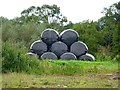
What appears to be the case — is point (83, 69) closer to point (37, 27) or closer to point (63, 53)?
point (63, 53)

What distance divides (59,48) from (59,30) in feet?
30.5

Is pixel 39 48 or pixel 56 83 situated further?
pixel 39 48

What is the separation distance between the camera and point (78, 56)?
45.8 ft

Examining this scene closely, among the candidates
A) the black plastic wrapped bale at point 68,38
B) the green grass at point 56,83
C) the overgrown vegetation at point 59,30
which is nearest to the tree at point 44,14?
the overgrown vegetation at point 59,30

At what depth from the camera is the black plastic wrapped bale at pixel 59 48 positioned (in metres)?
13.6

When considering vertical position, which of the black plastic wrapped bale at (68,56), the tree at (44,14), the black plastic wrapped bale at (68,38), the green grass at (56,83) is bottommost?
the green grass at (56,83)

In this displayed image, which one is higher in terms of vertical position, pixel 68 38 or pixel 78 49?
pixel 68 38

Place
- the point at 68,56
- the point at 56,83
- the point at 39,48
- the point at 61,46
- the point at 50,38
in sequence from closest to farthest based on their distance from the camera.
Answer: the point at 56,83, the point at 68,56, the point at 61,46, the point at 39,48, the point at 50,38

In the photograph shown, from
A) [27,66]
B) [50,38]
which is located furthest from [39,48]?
[27,66]

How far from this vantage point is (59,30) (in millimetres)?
22875

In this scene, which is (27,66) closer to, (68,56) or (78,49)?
(68,56)

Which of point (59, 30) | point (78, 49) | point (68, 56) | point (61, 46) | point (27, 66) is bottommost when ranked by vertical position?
point (27, 66)

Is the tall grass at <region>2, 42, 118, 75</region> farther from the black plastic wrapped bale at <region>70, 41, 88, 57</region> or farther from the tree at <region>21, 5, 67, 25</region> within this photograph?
the tree at <region>21, 5, 67, 25</region>

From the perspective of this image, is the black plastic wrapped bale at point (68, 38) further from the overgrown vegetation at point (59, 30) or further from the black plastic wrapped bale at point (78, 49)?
the overgrown vegetation at point (59, 30)
